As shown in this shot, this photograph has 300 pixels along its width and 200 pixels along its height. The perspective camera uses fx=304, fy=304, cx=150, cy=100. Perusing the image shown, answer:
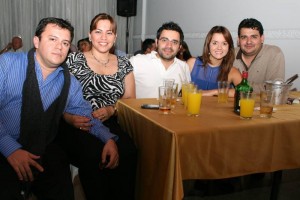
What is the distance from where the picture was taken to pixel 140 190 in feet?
5.82

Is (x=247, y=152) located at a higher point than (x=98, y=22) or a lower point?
lower

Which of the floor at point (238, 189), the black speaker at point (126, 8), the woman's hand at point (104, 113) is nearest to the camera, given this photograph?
the woman's hand at point (104, 113)

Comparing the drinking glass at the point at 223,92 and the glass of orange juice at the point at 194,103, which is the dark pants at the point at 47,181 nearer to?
the glass of orange juice at the point at 194,103

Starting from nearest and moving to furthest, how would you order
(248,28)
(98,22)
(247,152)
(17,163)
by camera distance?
(17,163) < (247,152) < (98,22) < (248,28)

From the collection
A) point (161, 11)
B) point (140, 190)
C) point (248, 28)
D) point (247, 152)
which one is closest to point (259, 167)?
point (247, 152)

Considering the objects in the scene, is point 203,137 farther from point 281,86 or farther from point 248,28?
point 248,28

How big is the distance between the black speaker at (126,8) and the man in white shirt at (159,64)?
17.2ft

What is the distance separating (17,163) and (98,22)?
4.04ft

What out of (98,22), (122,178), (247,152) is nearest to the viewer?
(247,152)

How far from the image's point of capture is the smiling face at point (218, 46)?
2600 millimetres

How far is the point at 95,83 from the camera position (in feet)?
7.11

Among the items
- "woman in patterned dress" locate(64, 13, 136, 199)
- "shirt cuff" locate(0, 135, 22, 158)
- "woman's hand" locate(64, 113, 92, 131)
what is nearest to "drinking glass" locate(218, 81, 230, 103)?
"woman in patterned dress" locate(64, 13, 136, 199)

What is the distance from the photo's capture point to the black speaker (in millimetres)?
7465

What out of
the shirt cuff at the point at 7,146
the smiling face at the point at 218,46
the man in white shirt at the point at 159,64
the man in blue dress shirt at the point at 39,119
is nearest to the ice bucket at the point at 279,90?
the smiling face at the point at 218,46
